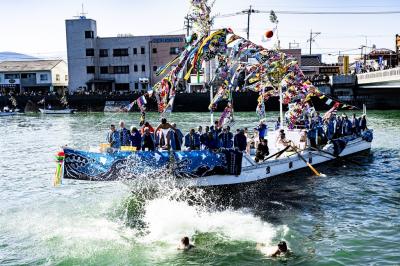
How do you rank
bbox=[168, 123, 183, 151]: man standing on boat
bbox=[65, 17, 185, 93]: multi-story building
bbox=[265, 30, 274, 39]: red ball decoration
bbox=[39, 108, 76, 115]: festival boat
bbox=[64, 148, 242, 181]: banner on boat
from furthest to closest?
bbox=[65, 17, 185, 93]: multi-story building
bbox=[39, 108, 76, 115]: festival boat
bbox=[265, 30, 274, 39]: red ball decoration
bbox=[168, 123, 183, 151]: man standing on boat
bbox=[64, 148, 242, 181]: banner on boat

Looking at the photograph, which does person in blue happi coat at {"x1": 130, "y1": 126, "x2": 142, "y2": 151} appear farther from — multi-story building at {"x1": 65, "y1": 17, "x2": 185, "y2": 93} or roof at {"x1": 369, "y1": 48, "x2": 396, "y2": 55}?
roof at {"x1": 369, "y1": 48, "x2": 396, "y2": 55}

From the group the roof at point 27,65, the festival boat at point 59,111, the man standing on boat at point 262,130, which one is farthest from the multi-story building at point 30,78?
the man standing on boat at point 262,130

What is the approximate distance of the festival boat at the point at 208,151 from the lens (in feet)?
54.7

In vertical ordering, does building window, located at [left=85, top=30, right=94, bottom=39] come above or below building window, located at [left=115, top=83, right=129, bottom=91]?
above

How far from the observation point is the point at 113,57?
270 ft

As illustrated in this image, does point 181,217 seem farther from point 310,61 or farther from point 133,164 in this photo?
point 310,61

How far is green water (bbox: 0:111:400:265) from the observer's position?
1345 centimetres

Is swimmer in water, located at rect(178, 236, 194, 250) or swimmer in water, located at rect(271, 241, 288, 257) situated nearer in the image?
swimmer in water, located at rect(271, 241, 288, 257)

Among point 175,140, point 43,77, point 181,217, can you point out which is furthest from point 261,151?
point 43,77

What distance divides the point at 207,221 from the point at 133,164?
334 cm

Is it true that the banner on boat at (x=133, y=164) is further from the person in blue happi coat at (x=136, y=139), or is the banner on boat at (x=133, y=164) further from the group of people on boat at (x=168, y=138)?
the person in blue happi coat at (x=136, y=139)

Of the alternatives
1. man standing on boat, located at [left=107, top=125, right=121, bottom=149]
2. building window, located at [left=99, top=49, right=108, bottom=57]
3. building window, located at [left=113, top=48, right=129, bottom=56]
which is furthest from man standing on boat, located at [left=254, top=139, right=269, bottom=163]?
building window, located at [left=99, top=49, right=108, bottom=57]

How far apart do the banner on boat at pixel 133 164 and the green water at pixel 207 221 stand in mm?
797

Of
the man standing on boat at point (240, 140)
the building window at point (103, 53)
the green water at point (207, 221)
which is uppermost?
the building window at point (103, 53)
